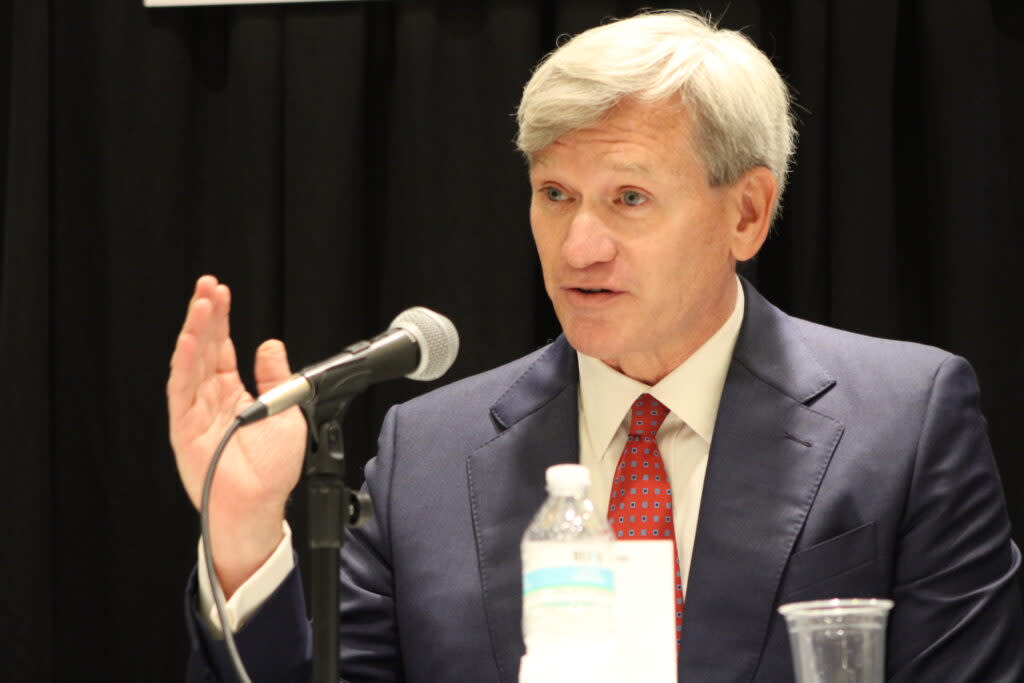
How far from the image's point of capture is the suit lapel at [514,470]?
2.13 metres

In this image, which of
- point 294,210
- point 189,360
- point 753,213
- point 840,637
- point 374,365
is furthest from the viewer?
point 294,210

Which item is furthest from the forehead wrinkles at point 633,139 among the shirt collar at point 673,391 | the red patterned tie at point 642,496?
the red patterned tie at point 642,496

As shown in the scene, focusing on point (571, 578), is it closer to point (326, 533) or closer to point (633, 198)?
point (326, 533)

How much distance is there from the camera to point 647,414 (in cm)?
224

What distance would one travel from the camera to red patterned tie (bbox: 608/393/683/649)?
212cm

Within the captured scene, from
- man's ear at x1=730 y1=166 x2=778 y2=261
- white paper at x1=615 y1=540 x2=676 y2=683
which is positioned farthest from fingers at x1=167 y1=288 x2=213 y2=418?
man's ear at x1=730 y1=166 x2=778 y2=261

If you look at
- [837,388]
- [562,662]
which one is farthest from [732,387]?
[562,662]

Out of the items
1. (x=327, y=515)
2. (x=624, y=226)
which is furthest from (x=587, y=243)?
(x=327, y=515)

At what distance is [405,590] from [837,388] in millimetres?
781

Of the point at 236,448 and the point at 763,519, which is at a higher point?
the point at 236,448

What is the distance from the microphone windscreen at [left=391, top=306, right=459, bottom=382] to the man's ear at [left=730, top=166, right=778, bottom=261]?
2.94 ft

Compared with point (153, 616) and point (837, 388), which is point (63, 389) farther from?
point (837, 388)

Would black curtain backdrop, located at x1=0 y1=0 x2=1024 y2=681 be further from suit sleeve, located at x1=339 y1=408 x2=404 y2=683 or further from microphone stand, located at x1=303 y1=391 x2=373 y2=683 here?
microphone stand, located at x1=303 y1=391 x2=373 y2=683

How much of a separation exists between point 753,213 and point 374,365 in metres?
1.07
